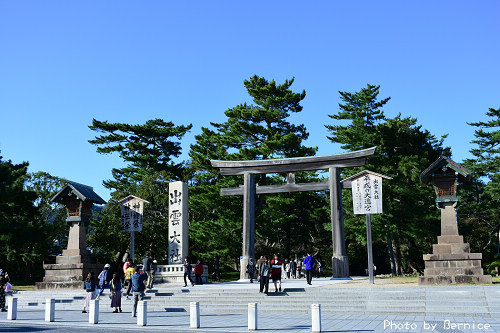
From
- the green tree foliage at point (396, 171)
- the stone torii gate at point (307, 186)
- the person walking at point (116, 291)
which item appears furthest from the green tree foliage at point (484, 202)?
the person walking at point (116, 291)

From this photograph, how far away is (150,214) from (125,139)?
15.6 meters

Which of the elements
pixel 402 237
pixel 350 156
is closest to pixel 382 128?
pixel 402 237

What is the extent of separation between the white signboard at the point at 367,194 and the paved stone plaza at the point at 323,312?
224 inches

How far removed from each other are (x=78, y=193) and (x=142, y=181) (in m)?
13.3

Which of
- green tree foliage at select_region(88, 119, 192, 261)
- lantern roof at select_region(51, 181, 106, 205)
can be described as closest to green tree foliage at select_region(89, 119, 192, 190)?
green tree foliage at select_region(88, 119, 192, 261)

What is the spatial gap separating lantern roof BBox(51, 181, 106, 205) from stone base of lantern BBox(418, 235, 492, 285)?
55.6 ft

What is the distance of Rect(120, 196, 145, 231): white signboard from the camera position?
24.8m

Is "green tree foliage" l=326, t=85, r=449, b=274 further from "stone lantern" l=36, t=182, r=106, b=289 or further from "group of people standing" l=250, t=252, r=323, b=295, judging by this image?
"stone lantern" l=36, t=182, r=106, b=289

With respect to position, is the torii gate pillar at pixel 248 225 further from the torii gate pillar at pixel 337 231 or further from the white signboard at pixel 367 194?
the white signboard at pixel 367 194

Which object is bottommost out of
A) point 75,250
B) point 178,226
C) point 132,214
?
point 75,250

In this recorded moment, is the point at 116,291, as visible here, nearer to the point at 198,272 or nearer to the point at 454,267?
the point at 198,272

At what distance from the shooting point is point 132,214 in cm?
2492

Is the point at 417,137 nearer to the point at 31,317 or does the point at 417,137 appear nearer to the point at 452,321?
the point at 452,321

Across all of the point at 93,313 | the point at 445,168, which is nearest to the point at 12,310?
the point at 93,313
